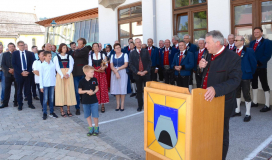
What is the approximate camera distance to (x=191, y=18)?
31.1ft

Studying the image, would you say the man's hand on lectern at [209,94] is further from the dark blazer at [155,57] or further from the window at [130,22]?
the window at [130,22]

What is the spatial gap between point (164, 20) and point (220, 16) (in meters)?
2.40

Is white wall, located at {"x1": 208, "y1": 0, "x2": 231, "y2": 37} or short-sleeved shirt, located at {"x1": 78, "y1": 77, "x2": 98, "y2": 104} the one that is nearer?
short-sleeved shirt, located at {"x1": 78, "y1": 77, "x2": 98, "y2": 104}

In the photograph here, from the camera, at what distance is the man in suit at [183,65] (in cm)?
714

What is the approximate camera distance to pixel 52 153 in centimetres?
447

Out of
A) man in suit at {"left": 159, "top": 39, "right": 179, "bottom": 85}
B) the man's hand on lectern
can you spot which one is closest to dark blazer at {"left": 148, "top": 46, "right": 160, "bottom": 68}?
man in suit at {"left": 159, "top": 39, "right": 179, "bottom": 85}

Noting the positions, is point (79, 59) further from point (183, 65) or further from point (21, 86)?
point (183, 65)

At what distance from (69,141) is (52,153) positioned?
62cm

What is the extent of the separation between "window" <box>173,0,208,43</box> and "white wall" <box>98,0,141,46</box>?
373 centimetres

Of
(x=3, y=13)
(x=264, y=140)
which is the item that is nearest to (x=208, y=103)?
(x=264, y=140)

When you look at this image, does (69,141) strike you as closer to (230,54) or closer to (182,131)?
(182,131)

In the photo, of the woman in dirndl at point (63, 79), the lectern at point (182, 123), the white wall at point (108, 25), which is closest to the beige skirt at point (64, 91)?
the woman in dirndl at point (63, 79)

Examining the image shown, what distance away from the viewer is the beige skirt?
7.04 metres

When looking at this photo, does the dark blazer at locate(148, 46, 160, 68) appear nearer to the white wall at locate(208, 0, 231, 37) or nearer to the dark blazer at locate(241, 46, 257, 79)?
the white wall at locate(208, 0, 231, 37)
